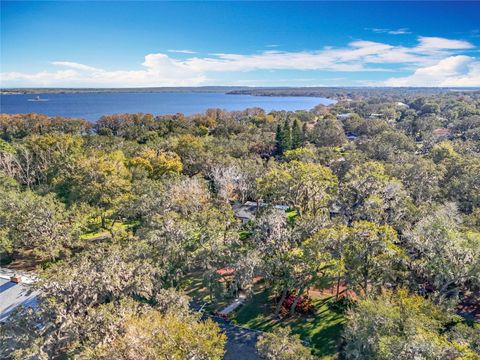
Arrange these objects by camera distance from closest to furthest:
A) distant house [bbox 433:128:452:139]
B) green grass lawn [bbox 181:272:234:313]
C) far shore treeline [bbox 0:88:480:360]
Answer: far shore treeline [bbox 0:88:480:360], green grass lawn [bbox 181:272:234:313], distant house [bbox 433:128:452:139]

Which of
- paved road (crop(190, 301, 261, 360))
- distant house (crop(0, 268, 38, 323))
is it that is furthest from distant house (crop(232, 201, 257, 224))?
distant house (crop(0, 268, 38, 323))

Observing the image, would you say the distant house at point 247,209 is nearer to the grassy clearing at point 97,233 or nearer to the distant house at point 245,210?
the distant house at point 245,210

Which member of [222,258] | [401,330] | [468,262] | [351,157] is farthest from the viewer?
[351,157]

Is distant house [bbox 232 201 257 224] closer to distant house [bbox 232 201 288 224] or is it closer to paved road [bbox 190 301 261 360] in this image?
distant house [bbox 232 201 288 224]

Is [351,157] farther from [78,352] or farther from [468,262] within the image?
[78,352]

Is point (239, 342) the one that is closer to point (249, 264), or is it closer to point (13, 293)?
point (249, 264)

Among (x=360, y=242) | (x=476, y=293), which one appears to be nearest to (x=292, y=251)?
(x=360, y=242)

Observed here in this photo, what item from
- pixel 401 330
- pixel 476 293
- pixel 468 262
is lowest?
pixel 476 293

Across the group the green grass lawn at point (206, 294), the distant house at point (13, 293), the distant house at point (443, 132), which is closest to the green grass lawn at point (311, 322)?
the green grass lawn at point (206, 294)

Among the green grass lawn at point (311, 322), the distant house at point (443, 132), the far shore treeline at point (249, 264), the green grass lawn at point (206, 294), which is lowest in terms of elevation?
the green grass lawn at point (311, 322)
